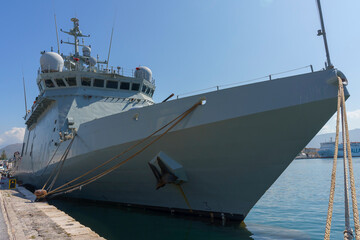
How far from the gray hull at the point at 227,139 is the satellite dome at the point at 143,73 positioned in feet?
17.5

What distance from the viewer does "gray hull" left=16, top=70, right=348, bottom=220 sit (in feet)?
17.5

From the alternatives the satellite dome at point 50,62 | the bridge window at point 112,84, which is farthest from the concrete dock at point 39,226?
the satellite dome at point 50,62

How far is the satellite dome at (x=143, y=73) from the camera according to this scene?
1273 cm

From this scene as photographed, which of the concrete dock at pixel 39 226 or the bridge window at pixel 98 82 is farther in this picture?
the bridge window at pixel 98 82

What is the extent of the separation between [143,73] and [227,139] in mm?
7932

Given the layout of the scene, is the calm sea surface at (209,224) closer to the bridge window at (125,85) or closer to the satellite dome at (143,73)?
the bridge window at (125,85)

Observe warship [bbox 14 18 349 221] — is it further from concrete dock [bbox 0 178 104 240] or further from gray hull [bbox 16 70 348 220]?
concrete dock [bbox 0 178 104 240]

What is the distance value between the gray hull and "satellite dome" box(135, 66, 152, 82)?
17.5 feet

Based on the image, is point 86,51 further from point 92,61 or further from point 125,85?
point 125,85

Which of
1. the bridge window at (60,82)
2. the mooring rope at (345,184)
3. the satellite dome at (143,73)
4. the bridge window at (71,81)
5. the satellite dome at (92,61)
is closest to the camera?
the mooring rope at (345,184)

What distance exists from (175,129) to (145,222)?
286 cm

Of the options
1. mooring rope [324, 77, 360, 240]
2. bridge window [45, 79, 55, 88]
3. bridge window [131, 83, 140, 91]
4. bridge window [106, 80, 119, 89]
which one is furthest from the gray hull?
bridge window [45, 79, 55, 88]

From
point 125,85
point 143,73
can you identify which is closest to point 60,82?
point 125,85

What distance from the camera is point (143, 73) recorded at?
12.8 m
